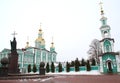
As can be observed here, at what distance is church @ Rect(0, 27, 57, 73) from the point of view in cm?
5631

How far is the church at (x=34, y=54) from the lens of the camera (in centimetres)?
5631

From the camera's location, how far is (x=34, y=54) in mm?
61812

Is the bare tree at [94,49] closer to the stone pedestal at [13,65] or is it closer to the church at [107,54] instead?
the church at [107,54]

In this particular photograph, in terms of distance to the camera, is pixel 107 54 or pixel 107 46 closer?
pixel 107 54

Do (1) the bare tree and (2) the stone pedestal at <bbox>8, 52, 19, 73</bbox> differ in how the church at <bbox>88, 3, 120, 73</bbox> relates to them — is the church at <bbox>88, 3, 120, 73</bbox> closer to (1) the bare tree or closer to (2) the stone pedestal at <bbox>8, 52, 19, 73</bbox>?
(1) the bare tree

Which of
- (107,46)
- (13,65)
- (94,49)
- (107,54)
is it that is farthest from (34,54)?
(13,65)

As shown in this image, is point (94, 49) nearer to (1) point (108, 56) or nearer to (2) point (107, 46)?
(2) point (107, 46)

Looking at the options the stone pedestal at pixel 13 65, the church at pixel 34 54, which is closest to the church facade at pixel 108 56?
the stone pedestal at pixel 13 65

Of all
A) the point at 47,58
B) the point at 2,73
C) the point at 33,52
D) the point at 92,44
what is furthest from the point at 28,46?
the point at 2,73

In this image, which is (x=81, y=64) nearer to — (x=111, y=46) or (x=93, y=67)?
(x=93, y=67)

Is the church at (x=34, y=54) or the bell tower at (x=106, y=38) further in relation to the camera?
the church at (x=34, y=54)

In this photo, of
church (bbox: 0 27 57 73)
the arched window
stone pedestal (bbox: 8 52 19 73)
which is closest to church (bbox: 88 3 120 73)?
the arched window

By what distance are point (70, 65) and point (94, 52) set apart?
8616 millimetres

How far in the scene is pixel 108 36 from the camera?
1394 inches
